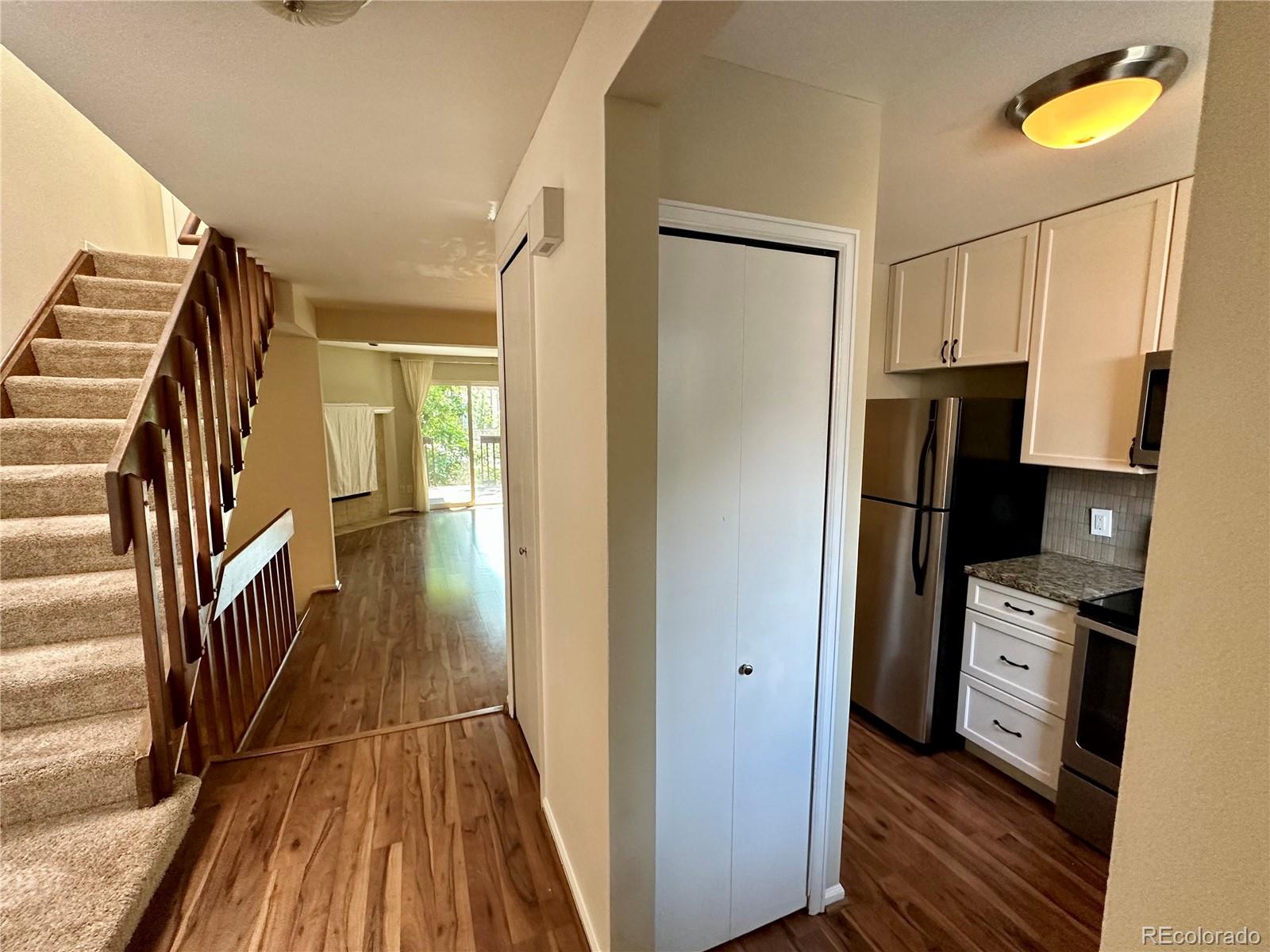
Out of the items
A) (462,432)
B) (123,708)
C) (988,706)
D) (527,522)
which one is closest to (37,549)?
(123,708)

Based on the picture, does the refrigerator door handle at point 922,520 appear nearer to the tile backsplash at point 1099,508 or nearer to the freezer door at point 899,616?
the freezer door at point 899,616

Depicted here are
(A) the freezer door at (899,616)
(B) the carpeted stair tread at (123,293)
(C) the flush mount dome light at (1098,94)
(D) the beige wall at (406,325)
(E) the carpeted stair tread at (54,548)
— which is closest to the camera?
(C) the flush mount dome light at (1098,94)

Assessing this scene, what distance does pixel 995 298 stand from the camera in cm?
253

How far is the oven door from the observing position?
6.25ft

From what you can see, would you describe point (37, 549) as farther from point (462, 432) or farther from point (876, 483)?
point (462, 432)

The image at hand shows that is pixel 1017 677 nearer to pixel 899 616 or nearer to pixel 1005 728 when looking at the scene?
pixel 1005 728

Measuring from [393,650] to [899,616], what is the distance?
10.2 ft

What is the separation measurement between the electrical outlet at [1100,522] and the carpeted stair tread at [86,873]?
381 cm

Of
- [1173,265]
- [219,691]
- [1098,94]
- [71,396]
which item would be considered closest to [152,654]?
[219,691]

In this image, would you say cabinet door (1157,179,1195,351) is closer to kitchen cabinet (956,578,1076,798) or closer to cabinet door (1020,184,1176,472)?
cabinet door (1020,184,1176,472)

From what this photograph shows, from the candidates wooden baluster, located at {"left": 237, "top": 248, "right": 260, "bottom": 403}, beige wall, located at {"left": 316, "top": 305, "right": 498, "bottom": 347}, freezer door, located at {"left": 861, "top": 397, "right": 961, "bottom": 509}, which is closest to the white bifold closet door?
freezer door, located at {"left": 861, "top": 397, "right": 961, "bottom": 509}

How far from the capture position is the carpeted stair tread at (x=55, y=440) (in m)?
2.41

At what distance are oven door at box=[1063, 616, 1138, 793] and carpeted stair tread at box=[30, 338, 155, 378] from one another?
436 cm

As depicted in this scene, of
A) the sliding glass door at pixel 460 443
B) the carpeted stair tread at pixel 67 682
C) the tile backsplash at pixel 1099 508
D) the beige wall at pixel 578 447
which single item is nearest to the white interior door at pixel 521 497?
the beige wall at pixel 578 447
